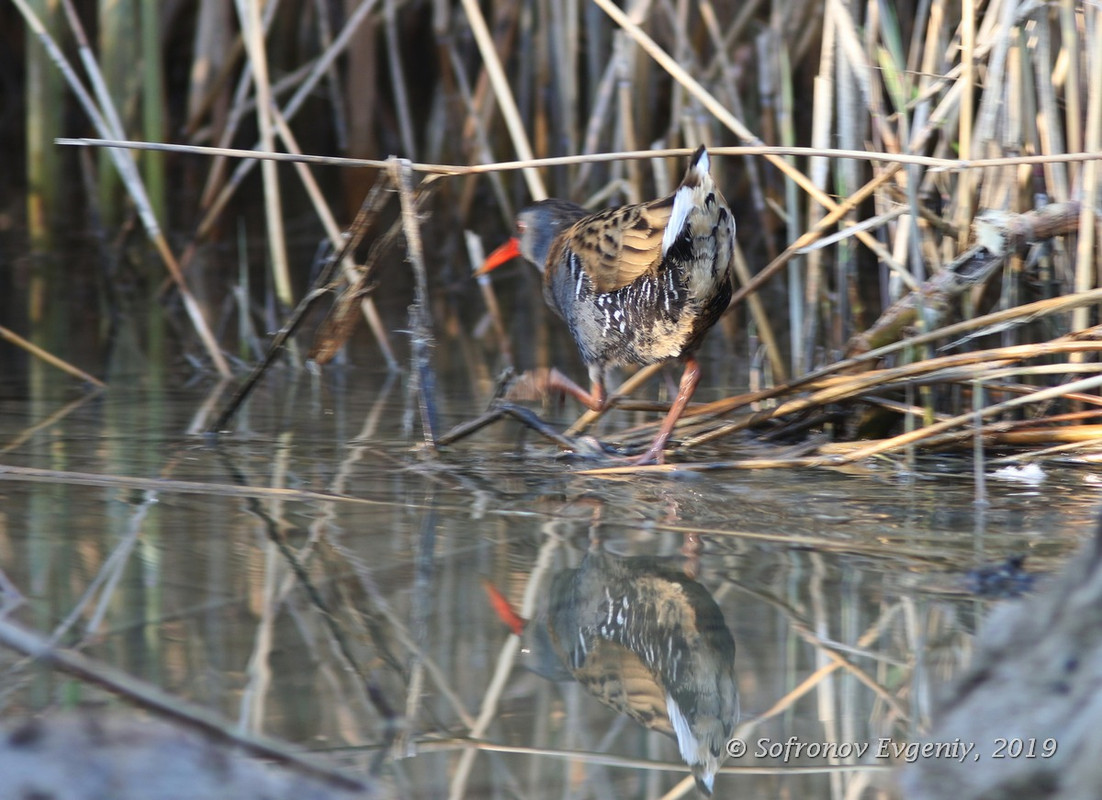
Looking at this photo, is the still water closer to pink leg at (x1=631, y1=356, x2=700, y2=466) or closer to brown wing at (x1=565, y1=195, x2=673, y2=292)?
pink leg at (x1=631, y1=356, x2=700, y2=466)

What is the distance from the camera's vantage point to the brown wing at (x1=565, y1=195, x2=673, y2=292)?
10.5 ft

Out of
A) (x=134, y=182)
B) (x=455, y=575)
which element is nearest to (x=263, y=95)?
(x=134, y=182)

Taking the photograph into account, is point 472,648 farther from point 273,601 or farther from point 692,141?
point 692,141

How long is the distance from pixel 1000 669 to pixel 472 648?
0.75 meters

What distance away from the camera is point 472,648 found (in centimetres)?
193

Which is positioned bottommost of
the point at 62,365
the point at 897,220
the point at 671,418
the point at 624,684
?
the point at 624,684

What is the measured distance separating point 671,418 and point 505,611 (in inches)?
47.8

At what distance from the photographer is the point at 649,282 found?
331 centimetres

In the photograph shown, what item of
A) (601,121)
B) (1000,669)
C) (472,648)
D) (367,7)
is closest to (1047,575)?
(1000,669)

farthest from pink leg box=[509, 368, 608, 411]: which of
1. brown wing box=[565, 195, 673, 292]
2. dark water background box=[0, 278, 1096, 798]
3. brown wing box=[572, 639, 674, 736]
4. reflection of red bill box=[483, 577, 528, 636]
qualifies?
brown wing box=[572, 639, 674, 736]

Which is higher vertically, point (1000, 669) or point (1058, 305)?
point (1058, 305)

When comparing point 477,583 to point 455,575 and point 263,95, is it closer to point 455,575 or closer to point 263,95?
point 455,575

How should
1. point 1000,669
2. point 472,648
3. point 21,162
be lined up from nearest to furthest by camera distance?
1. point 1000,669
2. point 472,648
3. point 21,162

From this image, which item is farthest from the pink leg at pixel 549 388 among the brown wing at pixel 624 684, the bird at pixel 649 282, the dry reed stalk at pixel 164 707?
the dry reed stalk at pixel 164 707
